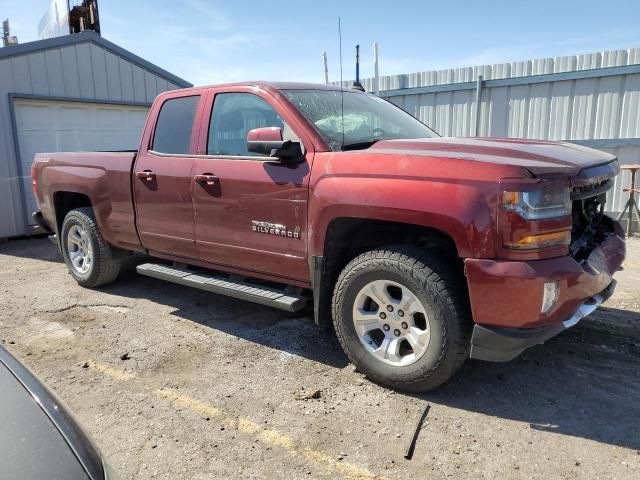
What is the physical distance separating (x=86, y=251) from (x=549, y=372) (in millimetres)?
4768

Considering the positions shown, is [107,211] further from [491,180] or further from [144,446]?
[491,180]

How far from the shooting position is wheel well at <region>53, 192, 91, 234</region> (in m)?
5.89

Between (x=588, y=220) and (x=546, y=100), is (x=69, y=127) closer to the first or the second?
(x=546, y=100)

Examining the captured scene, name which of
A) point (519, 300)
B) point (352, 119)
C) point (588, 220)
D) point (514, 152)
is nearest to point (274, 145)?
point (352, 119)

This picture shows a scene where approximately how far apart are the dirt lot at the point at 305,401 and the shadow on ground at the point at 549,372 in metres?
0.01

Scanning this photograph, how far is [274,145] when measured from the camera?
3.44 meters

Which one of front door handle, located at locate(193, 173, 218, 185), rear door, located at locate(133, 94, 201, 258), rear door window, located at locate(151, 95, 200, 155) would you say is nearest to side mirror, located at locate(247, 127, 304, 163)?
front door handle, located at locate(193, 173, 218, 185)

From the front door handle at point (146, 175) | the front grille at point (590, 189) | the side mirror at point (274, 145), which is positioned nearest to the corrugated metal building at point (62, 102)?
the front door handle at point (146, 175)

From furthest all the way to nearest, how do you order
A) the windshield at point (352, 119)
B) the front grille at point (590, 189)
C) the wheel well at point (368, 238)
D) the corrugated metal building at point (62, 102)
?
the corrugated metal building at point (62, 102) < the windshield at point (352, 119) < the wheel well at point (368, 238) < the front grille at point (590, 189)

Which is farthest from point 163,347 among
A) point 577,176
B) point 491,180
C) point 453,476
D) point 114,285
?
point 577,176

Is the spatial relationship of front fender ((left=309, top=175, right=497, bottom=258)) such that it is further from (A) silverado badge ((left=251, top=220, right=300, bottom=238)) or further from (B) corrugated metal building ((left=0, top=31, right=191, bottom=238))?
(B) corrugated metal building ((left=0, top=31, right=191, bottom=238))

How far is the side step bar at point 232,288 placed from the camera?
369cm

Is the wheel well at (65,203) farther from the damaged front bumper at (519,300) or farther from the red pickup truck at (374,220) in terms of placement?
the damaged front bumper at (519,300)

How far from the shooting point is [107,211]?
16.9 ft
